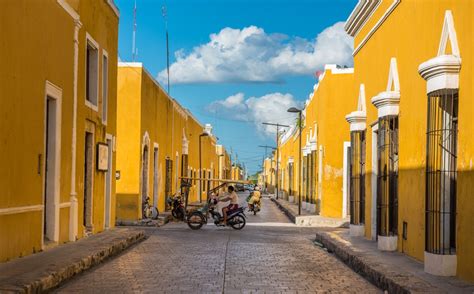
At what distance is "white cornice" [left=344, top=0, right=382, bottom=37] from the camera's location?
53.8 feet

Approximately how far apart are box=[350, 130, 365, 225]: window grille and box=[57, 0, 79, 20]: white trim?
712 cm

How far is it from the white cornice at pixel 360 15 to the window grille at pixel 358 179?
263 centimetres

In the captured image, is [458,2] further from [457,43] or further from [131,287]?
[131,287]

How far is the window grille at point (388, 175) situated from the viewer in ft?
45.4

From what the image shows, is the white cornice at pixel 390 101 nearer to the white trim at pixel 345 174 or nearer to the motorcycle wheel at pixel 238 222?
the motorcycle wheel at pixel 238 222

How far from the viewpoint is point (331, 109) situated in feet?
91.1

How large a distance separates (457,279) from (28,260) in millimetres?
5762

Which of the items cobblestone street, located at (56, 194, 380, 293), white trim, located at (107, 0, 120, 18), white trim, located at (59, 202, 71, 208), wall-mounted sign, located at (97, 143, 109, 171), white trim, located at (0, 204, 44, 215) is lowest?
cobblestone street, located at (56, 194, 380, 293)

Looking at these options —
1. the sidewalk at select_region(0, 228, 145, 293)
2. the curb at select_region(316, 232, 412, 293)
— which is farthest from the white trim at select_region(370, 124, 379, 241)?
the sidewalk at select_region(0, 228, 145, 293)

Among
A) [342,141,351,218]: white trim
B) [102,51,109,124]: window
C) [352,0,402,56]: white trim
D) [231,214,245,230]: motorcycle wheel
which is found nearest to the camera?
[352,0,402,56]: white trim

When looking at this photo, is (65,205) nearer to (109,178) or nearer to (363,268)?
(109,178)

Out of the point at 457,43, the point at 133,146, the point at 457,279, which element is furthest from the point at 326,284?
the point at 133,146

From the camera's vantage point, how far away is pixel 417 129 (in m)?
12.1

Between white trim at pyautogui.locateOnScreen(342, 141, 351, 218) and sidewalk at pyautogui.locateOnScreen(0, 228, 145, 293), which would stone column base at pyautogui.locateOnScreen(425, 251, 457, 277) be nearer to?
sidewalk at pyautogui.locateOnScreen(0, 228, 145, 293)
